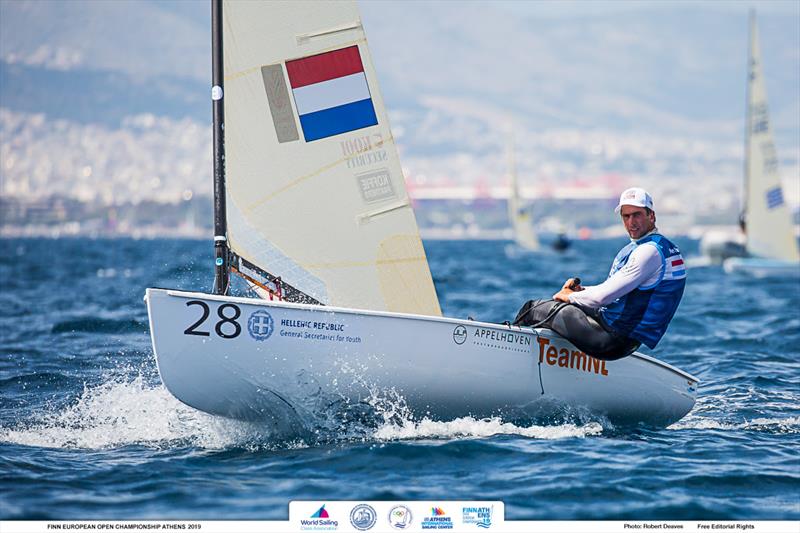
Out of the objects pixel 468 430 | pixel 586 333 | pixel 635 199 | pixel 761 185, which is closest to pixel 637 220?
pixel 635 199

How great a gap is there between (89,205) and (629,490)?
355 feet

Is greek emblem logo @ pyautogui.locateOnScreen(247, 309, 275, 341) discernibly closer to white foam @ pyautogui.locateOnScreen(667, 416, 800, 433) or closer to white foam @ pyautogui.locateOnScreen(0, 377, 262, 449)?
white foam @ pyautogui.locateOnScreen(0, 377, 262, 449)

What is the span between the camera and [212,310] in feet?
15.3

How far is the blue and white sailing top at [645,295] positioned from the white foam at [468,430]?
0.58m

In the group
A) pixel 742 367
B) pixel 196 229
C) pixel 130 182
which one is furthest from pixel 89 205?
pixel 742 367

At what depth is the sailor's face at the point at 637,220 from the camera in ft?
16.6

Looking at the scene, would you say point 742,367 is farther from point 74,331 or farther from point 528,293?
point 528,293

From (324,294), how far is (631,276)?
1.55m

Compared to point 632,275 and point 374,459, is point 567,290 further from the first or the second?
point 374,459

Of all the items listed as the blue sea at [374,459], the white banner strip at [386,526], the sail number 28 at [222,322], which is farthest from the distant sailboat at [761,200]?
the white banner strip at [386,526]

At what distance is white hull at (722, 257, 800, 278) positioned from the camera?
67.7 ft

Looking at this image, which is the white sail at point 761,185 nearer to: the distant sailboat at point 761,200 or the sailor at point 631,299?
the distant sailboat at point 761,200

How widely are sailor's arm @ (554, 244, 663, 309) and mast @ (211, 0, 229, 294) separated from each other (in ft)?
5.89

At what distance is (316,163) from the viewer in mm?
5285
